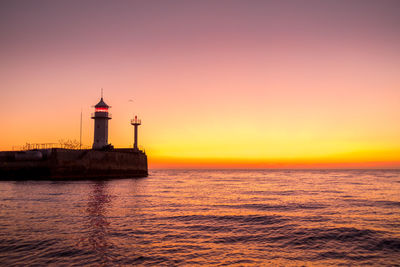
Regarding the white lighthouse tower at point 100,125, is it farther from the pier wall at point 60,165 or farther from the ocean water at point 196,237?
the ocean water at point 196,237

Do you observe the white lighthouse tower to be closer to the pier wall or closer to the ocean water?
the pier wall

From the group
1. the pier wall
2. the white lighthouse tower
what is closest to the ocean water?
the pier wall

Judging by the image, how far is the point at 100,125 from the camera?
177 ft

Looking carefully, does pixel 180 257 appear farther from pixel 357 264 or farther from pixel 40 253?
pixel 357 264

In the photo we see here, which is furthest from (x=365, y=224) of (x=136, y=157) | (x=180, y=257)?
(x=136, y=157)

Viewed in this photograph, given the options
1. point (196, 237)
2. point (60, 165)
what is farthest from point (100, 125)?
point (196, 237)

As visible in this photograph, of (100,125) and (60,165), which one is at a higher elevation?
(100,125)

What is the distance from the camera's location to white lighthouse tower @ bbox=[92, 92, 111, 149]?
53.4 m

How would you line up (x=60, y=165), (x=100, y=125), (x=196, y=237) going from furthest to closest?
(x=100, y=125) < (x=60, y=165) < (x=196, y=237)

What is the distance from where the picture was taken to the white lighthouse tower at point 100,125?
53.4 meters

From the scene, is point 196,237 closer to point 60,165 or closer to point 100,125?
point 60,165

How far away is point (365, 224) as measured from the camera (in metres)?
12.0

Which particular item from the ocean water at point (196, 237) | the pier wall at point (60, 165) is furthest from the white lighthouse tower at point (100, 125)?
the ocean water at point (196, 237)

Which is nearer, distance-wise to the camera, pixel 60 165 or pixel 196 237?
pixel 196 237
